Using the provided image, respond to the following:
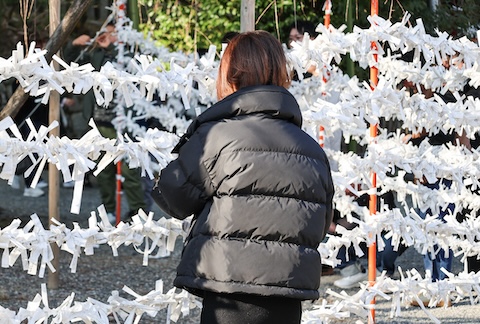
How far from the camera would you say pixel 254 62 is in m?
3.12

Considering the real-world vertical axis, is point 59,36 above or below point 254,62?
below

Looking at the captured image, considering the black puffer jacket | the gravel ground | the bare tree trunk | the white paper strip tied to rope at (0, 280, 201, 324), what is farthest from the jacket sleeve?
the bare tree trunk

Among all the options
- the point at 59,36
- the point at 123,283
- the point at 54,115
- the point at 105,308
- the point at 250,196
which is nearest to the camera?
the point at 250,196

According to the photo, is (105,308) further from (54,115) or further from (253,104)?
(54,115)

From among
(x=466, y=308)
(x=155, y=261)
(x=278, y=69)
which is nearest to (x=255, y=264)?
(x=278, y=69)

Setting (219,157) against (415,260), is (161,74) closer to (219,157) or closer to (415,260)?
(219,157)

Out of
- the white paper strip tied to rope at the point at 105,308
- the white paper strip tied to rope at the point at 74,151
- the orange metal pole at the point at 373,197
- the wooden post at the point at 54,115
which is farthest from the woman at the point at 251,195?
the wooden post at the point at 54,115

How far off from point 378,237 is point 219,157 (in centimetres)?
202

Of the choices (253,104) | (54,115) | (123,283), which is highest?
(253,104)

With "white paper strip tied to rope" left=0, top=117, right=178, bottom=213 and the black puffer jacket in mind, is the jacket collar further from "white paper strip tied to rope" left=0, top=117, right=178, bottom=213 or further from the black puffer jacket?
"white paper strip tied to rope" left=0, top=117, right=178, bottom=213

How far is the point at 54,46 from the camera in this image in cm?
562

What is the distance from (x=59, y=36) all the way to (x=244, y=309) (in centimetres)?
301

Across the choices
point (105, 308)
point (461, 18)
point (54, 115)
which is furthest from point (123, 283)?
point (461, 18)

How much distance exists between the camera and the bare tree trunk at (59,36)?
17.9 feet
